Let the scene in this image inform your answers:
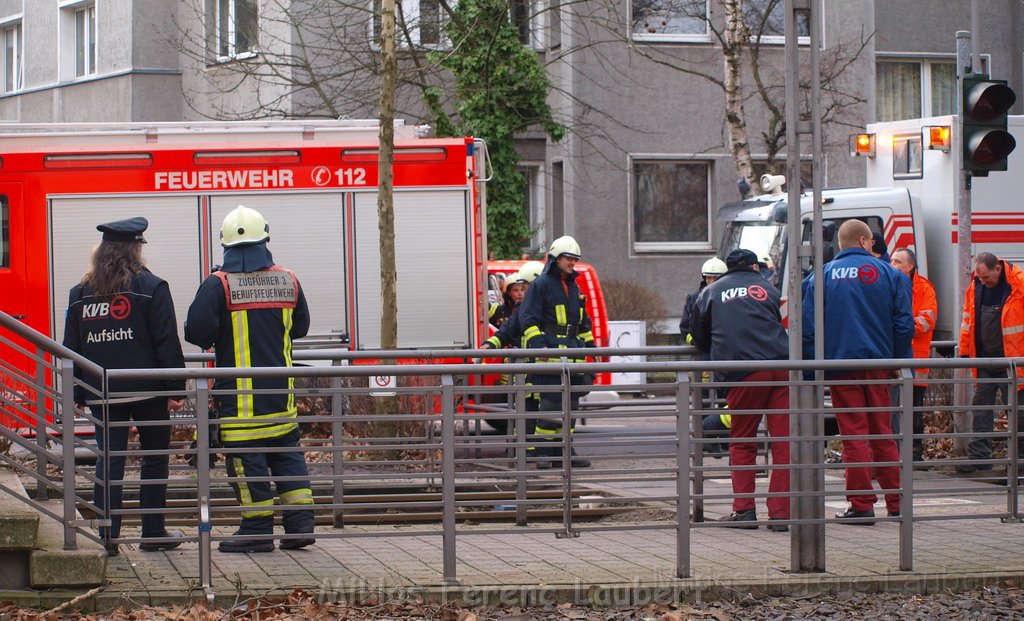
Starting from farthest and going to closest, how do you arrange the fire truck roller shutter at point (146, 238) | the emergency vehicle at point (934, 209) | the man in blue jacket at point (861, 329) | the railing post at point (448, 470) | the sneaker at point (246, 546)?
the emergency vehicle at point (934, 209), the fire truck roller shutter at point (146, 238), the man in blue jacket at point (861, 329), the sneaker at point (246, 546), the railing post at point (448, 470)

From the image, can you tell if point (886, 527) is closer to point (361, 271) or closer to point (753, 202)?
point (361, 271)

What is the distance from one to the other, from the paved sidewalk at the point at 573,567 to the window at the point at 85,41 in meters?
21.4

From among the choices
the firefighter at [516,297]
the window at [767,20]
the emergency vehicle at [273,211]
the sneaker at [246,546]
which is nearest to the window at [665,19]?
the window at [767,20]

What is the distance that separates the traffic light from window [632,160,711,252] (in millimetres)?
14536

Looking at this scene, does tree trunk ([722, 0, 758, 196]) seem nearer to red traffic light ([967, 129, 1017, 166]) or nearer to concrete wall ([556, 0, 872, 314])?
concrete wall ([556, 0, 872, 314])

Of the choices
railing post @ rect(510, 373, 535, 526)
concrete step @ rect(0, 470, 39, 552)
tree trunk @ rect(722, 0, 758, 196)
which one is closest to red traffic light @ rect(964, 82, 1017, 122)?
railing post @ rect(510, 373, 535, 526)

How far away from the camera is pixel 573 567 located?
296 inches

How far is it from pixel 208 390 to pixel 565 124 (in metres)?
17.8

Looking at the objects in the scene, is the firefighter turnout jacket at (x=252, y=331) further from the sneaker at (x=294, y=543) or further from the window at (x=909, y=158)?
the window at (x=909, y=158)

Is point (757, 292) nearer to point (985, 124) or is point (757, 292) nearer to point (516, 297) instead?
point (985, 124)

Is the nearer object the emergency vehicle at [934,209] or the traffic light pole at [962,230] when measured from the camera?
the traffic light pole at [962,230]

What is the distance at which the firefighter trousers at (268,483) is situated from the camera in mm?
7551

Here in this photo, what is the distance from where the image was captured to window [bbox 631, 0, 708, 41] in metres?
24.7

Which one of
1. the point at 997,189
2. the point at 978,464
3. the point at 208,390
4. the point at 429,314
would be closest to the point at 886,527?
the point at 978,464
